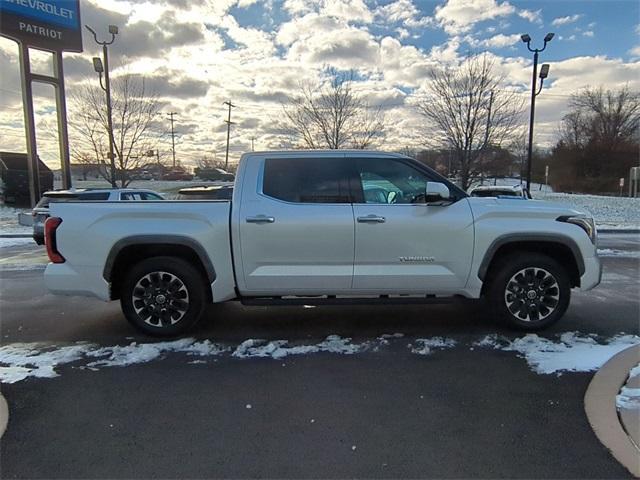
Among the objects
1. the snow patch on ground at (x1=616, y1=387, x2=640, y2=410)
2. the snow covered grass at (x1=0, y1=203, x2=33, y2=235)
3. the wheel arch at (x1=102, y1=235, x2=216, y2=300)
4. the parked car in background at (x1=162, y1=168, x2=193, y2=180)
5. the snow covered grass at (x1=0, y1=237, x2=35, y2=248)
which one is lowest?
the snow covered grass at (x1=0, y1=237, x2=35, y2=248)

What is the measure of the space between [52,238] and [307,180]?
8.58 ft

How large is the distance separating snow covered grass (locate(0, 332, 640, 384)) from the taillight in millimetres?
893

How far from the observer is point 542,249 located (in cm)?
469

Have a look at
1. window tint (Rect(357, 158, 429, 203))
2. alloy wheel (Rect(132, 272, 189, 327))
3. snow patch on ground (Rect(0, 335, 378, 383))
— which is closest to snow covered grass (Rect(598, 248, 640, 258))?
window tint (Rect(357, 158, 429, 203))

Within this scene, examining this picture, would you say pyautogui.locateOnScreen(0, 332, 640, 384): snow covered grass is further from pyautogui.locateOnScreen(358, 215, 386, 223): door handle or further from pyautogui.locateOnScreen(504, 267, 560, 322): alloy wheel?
pyautogui.locateOnScreen(358, 215, 386, 223): door handle

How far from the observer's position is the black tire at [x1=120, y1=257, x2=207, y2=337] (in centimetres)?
446

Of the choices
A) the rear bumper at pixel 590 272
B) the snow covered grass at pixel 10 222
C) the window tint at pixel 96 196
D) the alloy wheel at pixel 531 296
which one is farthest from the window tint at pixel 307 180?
the snow covered grass at pixel 10 222

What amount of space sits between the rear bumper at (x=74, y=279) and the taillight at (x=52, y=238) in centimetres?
7

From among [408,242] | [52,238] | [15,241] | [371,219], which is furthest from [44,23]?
[408,242]

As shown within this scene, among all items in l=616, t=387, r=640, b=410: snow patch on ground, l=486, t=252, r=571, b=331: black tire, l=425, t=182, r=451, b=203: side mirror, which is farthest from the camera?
l=486, t=252, r=571, b=331: black tire

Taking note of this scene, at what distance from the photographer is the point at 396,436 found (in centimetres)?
284

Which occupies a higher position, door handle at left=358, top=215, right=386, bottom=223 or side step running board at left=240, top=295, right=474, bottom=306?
door handle at left=358, top=215, right=386, bottom=223

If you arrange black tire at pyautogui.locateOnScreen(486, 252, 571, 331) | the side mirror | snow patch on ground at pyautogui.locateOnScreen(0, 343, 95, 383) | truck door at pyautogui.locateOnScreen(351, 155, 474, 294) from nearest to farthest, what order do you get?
snow patch on ground at pyautogui.locateOnScreen(0, 343, 95, 383) < the side mirror < truck door at pyautogui.locateOnScreen(351, 155, 474, 294) < black tire at pyautogui.locateOnScreen(486, 252, 571, 331)

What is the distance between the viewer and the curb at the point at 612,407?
2598mm
